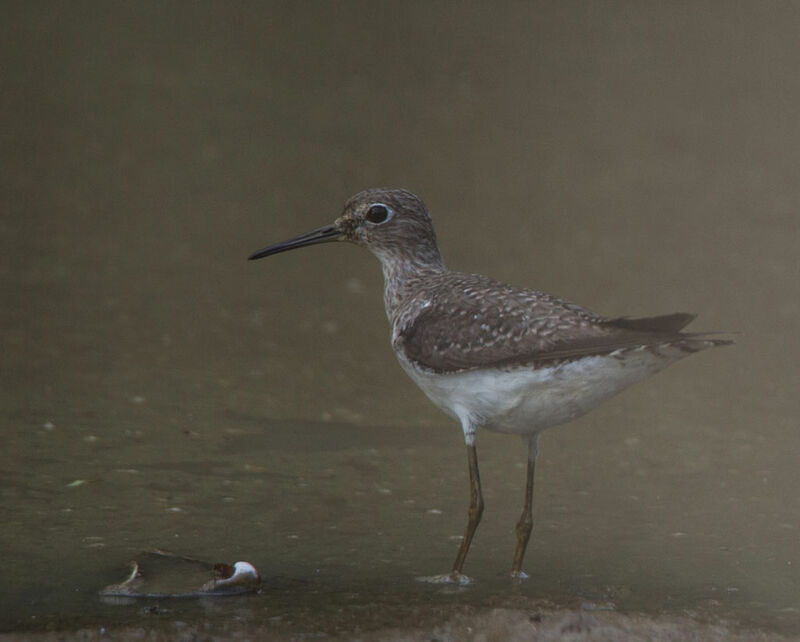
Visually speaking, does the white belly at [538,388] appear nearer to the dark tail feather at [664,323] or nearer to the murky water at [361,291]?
the dark tail feather at [664,323]

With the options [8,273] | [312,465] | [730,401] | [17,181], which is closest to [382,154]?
[17,181]

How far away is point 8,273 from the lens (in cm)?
911

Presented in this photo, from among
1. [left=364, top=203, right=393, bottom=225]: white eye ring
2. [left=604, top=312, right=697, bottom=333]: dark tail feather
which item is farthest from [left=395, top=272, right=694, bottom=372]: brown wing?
[left=364, top=203, right=393, bottom=225]: white eye ring

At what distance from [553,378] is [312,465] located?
5.91ft

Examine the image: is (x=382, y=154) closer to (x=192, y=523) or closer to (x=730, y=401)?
(x=730, y=401)

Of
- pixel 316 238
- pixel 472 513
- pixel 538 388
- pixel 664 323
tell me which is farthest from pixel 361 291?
pixel 664 323

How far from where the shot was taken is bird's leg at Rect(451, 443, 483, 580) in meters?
5.26

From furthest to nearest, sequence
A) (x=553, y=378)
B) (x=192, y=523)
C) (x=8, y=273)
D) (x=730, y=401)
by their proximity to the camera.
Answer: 1. (x=8, y=273)
2. (x=730, y=401)
3. (x=192, y=523)
4. (x=553, y=378)

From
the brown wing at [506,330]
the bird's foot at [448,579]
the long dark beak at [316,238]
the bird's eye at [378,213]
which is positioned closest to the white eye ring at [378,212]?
the bird's eye at [378,213]

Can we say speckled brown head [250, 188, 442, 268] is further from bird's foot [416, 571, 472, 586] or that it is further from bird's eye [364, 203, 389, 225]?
bird's foot [416, 571, 472, 586]

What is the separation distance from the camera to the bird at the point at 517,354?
4.97 meters

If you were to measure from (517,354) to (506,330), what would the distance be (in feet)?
0.53

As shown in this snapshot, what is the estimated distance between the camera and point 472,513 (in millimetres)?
5410

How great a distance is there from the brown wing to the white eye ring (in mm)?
618
